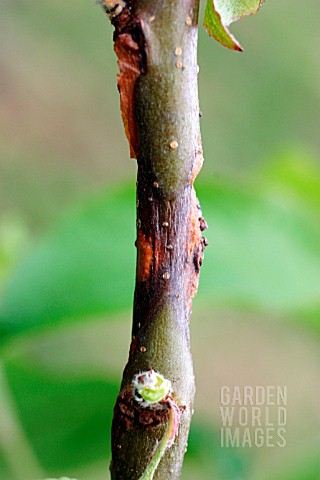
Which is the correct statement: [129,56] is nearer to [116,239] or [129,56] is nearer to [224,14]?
[224,14]

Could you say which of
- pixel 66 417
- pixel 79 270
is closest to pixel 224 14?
pixel 79 270

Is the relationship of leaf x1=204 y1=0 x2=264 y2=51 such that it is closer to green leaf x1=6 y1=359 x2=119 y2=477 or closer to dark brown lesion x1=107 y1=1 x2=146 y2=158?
dark brown lesion x1=107 y1=1 x2=146 y2=158

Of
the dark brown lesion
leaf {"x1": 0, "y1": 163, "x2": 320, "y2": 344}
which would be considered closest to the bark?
the dark brown lesion

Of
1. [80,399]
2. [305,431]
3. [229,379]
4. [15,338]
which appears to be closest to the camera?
[15,338]

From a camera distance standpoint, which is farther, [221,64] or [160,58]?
[221,64]

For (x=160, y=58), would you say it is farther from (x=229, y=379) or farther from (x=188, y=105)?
(x=229, y=379)

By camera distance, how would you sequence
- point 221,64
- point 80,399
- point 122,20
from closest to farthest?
point 122,20 < point 80,399 < point 221,64

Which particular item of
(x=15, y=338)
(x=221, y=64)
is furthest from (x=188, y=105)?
(x=221, y=64)
